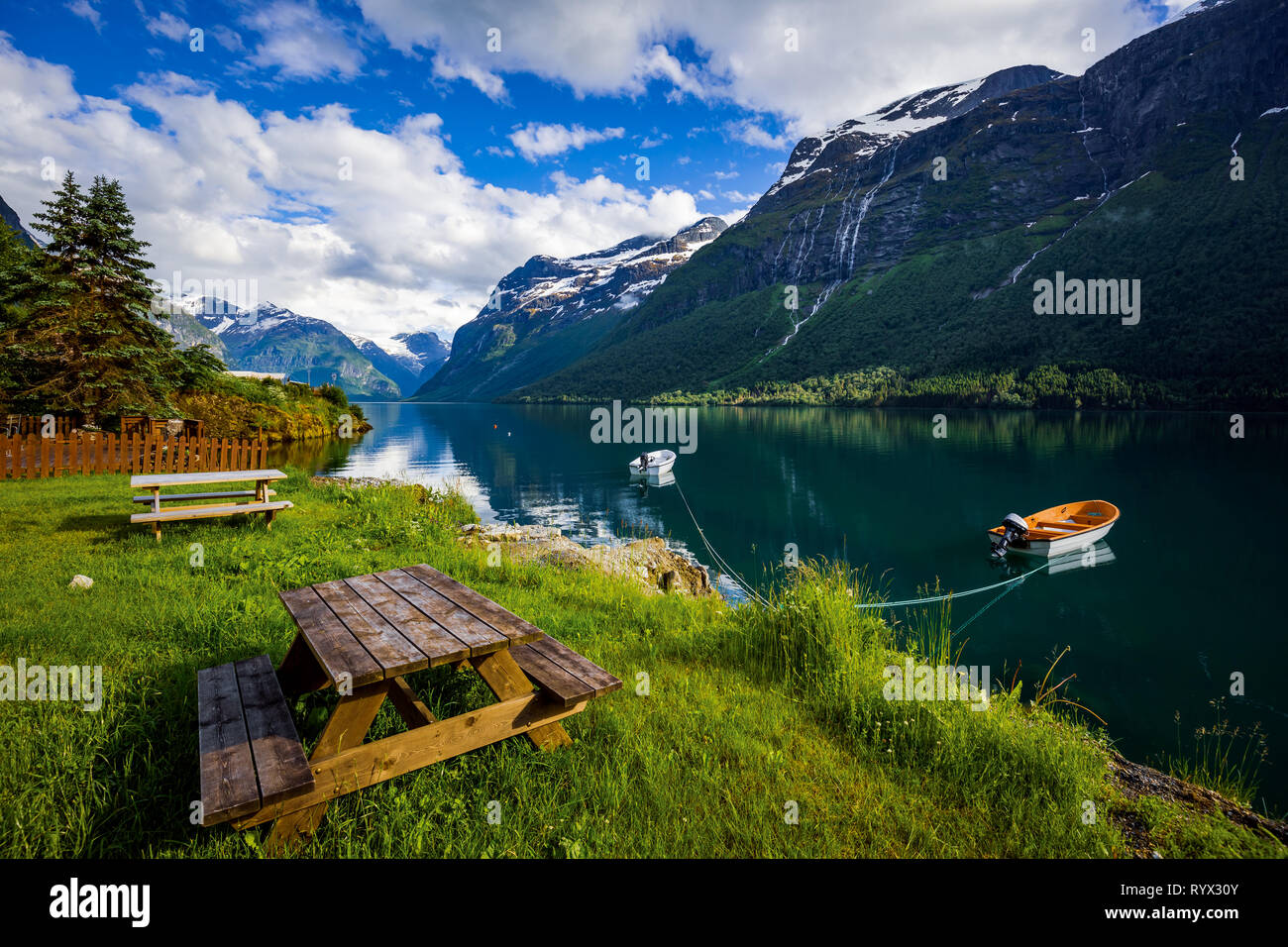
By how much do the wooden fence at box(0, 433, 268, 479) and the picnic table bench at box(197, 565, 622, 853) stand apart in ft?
41.3

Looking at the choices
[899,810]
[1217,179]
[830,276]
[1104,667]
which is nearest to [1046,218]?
[1217,179]

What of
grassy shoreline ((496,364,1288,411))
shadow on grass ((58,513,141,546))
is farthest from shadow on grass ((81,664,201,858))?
grassy shoreline ((496,364,1288,411))

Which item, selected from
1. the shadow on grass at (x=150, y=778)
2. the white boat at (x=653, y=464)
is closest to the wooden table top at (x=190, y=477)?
the shadow on grass at (x=150, y=778)

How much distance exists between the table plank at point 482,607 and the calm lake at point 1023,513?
9730 mm

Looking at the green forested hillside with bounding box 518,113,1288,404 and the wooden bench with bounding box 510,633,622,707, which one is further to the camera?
the green forested hillside with bounding box 518,113,1288,404

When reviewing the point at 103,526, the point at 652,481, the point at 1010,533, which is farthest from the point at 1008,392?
the point at 103,526

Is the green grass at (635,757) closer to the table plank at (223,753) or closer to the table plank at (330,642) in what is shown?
the table plank at (223,753)

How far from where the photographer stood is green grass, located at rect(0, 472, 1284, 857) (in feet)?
9.53

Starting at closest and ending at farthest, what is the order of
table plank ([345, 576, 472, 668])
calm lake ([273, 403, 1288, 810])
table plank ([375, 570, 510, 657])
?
table plank ([345, 576, 472, 668]) < table plank ([375, 570, 510, 657]) < calm lake ([273, 403, 1288, 810])

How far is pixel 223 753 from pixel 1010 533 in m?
20.8

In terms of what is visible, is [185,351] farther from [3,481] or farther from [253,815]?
[253,815]

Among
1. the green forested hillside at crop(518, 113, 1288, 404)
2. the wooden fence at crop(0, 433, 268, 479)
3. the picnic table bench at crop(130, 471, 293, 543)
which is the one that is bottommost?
the picnic table bench at crop(130, 471, 293, 543)

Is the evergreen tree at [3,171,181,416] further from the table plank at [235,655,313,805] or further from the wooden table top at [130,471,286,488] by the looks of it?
the table plank at [235,655,313,805]

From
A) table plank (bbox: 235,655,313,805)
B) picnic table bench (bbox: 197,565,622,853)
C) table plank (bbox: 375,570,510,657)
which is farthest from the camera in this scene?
table plank (bbox: 375,570,510,657)
